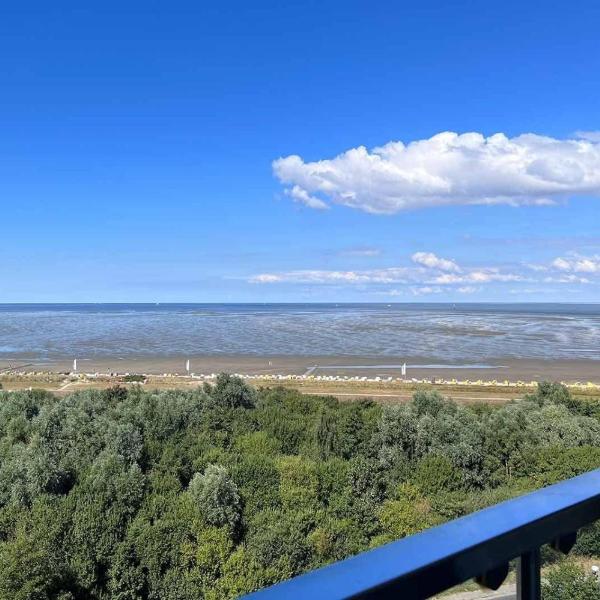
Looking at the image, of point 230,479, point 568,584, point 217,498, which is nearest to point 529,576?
point 568,584

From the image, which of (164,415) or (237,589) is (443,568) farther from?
(164,415)

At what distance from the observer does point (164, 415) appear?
24.6 meters

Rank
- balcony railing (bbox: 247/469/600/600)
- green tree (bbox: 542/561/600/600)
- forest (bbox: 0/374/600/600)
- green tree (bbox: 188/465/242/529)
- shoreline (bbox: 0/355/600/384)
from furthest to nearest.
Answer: shoreline (bbox: 0/355/600/384)
green tree (bbox: 188/465/242/529)
forest (bbox: 0/374/600/600)
green tree (bbox: 542/561/600/600)
balcony railing (bbox: 247/469/600/600)

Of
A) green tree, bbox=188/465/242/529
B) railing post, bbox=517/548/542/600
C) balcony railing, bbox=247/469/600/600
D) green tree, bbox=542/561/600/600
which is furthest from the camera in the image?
green tree, bbox=188/465/242/529

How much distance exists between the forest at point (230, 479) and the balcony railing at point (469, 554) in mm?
13228

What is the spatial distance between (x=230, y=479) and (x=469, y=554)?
662 inches

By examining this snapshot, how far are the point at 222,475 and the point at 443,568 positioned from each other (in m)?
16.5

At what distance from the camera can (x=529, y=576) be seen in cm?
157

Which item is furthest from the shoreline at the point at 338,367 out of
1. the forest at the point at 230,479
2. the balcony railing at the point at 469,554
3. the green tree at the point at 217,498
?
the balcony railing at the point at 469,554

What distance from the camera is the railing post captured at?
153cm

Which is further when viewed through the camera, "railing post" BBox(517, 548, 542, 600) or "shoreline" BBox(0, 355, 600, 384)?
"shoreline" BBox(0, 355, 600, 384)

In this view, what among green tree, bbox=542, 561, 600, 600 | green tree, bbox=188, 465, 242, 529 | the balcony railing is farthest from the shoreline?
the balcony railing

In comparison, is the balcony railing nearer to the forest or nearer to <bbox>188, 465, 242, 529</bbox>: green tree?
the forest

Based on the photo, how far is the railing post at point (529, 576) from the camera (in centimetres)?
153
